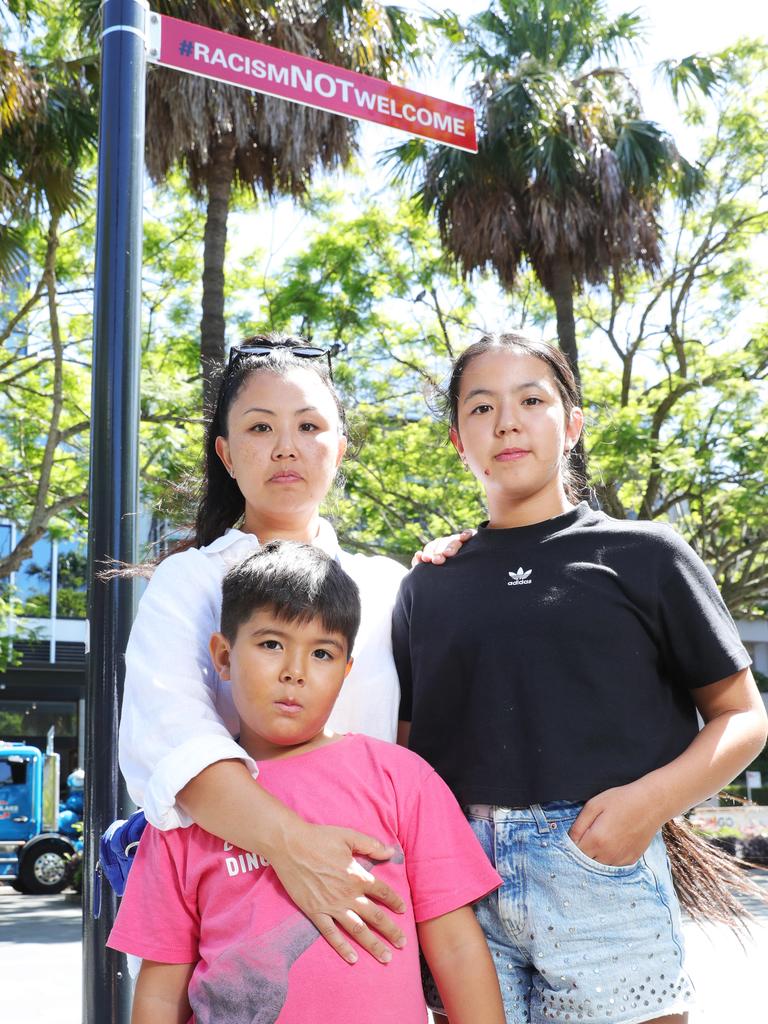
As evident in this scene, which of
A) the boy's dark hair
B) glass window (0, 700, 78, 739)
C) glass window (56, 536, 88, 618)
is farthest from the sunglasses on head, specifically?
glass window (0, 700, 78, 739)

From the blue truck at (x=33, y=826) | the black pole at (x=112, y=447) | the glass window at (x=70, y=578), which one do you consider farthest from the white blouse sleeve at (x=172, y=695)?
the glass window at (x=70, y=578)

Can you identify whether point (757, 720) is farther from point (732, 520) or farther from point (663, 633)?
point (732, 520)

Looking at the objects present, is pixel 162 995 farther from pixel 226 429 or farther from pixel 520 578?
pixel 226 429

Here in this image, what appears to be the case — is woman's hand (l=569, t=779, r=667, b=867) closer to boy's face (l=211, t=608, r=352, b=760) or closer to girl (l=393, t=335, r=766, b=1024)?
girl (l=393, t=335, r=766, b=1024)

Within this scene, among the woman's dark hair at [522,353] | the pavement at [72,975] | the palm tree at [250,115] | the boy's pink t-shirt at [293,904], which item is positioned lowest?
the pavement at [72,975]

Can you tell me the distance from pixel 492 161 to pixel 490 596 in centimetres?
1099

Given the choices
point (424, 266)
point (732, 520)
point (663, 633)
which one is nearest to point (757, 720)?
point (663, 633)

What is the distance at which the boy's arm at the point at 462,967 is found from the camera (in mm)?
1864

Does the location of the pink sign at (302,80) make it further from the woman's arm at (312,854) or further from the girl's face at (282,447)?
the woman's arm at (312,854)

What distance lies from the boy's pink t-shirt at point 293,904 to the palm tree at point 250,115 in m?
7.52

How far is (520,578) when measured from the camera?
2.24 metres

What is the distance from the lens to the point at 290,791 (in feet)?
6.36

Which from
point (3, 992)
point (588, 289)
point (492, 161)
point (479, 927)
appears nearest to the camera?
point (479, 927)

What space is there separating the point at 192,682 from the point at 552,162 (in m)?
11.1
